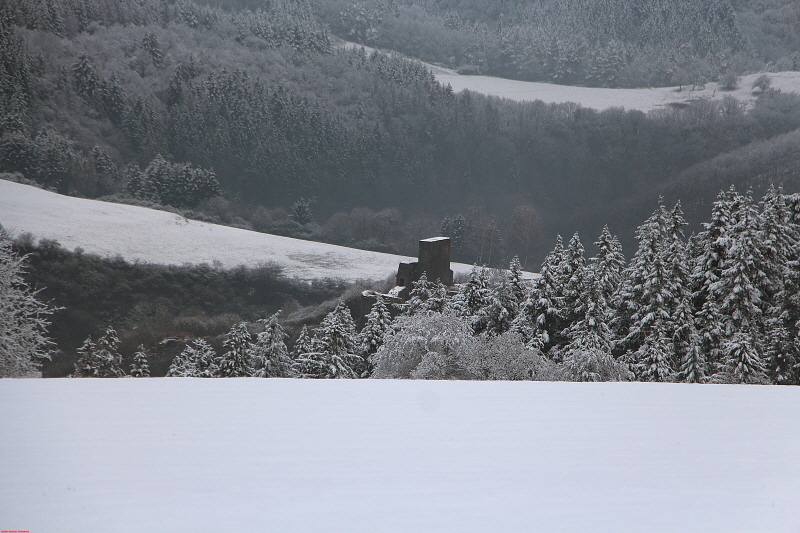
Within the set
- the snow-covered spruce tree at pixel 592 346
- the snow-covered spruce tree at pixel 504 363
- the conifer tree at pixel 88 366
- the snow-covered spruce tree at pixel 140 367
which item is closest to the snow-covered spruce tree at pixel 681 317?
the snow-covered spruce tree at pixel 592 346

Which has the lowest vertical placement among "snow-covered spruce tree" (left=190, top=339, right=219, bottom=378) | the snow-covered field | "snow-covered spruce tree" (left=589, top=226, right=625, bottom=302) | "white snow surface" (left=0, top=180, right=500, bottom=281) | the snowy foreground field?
"white snow surface" (left=0, top=180, right=500, bottom=281)

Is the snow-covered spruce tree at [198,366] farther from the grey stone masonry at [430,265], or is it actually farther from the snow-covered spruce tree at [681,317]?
the grey stone masonry at [430,265]

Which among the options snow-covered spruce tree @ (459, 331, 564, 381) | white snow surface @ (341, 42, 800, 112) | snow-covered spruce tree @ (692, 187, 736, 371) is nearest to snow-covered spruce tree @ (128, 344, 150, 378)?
snow-covered spruce tree @ (459, 331, 564, 381)

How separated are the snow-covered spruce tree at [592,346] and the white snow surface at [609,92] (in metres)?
119

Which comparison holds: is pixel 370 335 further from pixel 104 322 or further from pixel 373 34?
pixel 373 34

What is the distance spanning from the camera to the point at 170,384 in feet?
36.1

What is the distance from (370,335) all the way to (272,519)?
1132 inches

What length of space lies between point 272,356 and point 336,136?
98418 mm

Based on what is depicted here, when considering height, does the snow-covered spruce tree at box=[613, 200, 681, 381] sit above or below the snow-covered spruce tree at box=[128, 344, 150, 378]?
above

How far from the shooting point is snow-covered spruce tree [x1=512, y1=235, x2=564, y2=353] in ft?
92.6

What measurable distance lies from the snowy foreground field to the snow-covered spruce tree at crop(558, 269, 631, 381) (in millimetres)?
13319

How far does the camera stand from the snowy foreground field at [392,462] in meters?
5.41

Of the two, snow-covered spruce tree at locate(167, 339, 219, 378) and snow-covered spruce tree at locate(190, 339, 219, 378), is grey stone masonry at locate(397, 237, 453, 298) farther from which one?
snow-covered spruce tree at locate(167, 339, 219, 378)

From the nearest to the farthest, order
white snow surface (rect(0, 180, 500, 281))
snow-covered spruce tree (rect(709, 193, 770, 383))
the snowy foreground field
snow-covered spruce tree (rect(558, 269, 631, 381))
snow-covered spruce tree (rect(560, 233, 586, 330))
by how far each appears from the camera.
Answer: the snowy foreground field
snow-covered spruce tree (rect(709, 193, 770, 383))
snow-covered spruce tree (rect(558, 269, 631, 381))
snow-covered spruce tree (rect(560, 233, 586, 330))
white snow surface (rect(0, 180, 500, 281))
